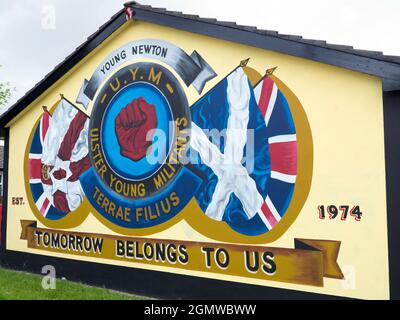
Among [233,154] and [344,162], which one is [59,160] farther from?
[344,162]

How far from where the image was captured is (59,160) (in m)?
10.1

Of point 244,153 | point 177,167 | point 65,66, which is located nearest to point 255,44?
point 244,153

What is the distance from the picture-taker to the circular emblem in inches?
315

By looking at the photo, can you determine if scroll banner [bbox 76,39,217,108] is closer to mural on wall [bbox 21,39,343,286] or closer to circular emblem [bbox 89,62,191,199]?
mural on wall [bbox 21,39,343,286]

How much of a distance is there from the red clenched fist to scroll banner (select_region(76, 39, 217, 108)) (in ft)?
2.88

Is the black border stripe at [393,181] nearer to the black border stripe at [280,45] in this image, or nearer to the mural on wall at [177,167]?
the black border stripe at [280,45]

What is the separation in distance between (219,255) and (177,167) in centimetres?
166

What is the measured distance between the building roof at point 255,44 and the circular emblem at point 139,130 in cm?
91

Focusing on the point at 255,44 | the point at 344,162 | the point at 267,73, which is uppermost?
the point at 255,44

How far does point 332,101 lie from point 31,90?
24.3 ft

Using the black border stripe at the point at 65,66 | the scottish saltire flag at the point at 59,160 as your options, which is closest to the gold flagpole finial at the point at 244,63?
the black border stripe at the point at 65,66

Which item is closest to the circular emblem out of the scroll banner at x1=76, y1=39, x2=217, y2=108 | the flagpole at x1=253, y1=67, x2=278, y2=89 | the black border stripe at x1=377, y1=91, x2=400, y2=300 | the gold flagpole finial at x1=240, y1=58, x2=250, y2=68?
the scroll banner at x1=76, y1=39, x2=217, y2=108

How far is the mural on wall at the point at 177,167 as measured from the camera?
6602mm

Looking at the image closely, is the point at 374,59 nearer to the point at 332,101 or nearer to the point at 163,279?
the point at 332,101
